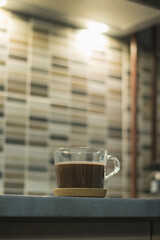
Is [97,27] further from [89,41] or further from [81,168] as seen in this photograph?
[81,168]

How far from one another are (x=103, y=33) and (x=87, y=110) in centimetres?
41

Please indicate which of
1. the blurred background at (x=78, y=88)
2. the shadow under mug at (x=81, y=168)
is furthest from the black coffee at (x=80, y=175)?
the blurred background at (x=78, y=88)

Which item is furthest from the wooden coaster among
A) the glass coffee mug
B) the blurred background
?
the blurred background

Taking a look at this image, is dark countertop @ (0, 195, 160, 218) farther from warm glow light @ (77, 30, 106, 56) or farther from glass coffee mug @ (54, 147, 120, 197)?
warm glow light @ (77, 30, 106, 56)

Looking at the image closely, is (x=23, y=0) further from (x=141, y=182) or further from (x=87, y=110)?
(x=141, y=182)

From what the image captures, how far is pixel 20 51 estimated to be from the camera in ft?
7.00

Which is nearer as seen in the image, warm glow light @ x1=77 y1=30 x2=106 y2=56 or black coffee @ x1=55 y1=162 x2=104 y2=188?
black coffee @ x1=55 y1=162 x2=104 y2=188

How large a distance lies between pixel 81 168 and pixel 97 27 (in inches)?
Result: 58.6

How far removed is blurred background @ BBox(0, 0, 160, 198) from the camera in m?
2.07

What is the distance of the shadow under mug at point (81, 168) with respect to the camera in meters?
0.92

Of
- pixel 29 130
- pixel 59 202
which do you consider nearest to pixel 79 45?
pixel 29 130

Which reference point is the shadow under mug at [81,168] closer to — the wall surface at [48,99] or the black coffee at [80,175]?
the black coffee at [80,175]

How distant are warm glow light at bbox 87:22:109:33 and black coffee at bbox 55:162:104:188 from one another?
1431mm

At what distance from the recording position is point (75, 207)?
80 centimetres
